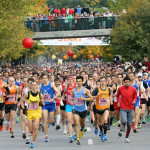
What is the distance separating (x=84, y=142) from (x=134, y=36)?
2783 cm

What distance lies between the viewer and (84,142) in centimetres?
1479

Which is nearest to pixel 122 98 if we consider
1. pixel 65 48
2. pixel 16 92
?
pixel 16 92

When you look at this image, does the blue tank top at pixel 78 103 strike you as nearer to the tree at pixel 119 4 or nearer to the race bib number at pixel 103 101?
the race bib number at pixel 103 101

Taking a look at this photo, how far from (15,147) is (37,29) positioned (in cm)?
3490

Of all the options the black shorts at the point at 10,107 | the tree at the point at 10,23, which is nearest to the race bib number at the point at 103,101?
the black shorts at the point at 10,107

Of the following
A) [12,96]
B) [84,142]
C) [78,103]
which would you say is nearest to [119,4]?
[12,96]

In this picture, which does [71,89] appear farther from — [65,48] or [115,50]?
[65,48]

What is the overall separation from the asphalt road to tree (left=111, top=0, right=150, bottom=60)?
24.3m

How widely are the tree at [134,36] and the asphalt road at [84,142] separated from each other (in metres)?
24.3

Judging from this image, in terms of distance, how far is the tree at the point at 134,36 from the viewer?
4131 centimetres

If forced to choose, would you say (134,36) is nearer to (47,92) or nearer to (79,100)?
(47,92)

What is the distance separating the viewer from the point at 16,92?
17.0m

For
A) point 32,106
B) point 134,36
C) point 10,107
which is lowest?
point 32,106

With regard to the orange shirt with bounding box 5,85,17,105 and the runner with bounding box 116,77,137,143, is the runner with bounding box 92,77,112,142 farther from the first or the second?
the orange shirt with bounding box 5,85,17,105
